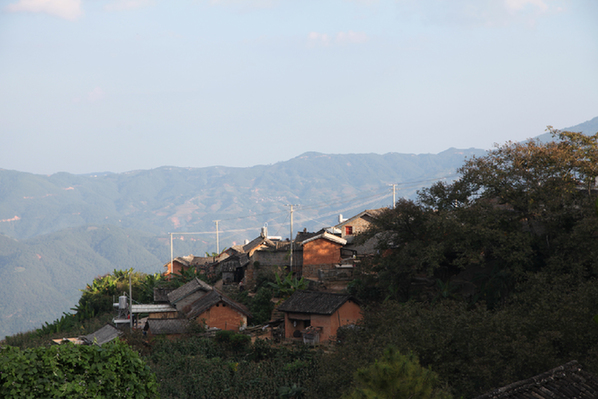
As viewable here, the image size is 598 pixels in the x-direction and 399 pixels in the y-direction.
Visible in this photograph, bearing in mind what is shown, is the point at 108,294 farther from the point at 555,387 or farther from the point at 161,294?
the point at 555,387

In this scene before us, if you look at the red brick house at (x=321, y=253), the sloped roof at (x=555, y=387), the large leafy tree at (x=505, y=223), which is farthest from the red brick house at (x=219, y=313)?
the sloped roof at (x=555, y=387)

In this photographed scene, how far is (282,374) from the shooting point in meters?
22.1

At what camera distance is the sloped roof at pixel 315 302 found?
3047cm

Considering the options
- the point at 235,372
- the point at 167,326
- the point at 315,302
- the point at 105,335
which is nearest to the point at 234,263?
the point at 105,335

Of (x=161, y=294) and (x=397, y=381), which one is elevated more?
(x=397, y=381)

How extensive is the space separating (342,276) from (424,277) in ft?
35.4

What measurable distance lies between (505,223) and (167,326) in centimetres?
2075

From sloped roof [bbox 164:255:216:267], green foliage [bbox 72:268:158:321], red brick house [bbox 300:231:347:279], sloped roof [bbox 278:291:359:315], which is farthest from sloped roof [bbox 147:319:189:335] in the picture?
sloped roof [bbox 164:255:216:267]

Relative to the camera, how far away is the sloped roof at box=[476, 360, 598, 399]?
1180 cm

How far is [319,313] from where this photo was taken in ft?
99.7

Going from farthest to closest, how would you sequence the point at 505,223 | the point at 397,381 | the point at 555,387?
the point at 505,223 → the point at 555,387 → the point at 397,381

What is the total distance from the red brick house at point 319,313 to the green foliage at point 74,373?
18.5 metres

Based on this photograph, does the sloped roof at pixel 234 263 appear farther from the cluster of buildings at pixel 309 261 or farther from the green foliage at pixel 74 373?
the green foliage at pixel 74 373

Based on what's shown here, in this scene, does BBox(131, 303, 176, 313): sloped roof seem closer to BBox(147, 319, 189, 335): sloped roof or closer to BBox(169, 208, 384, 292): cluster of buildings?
BBox(147, 319, 189, 335): sloped roof
